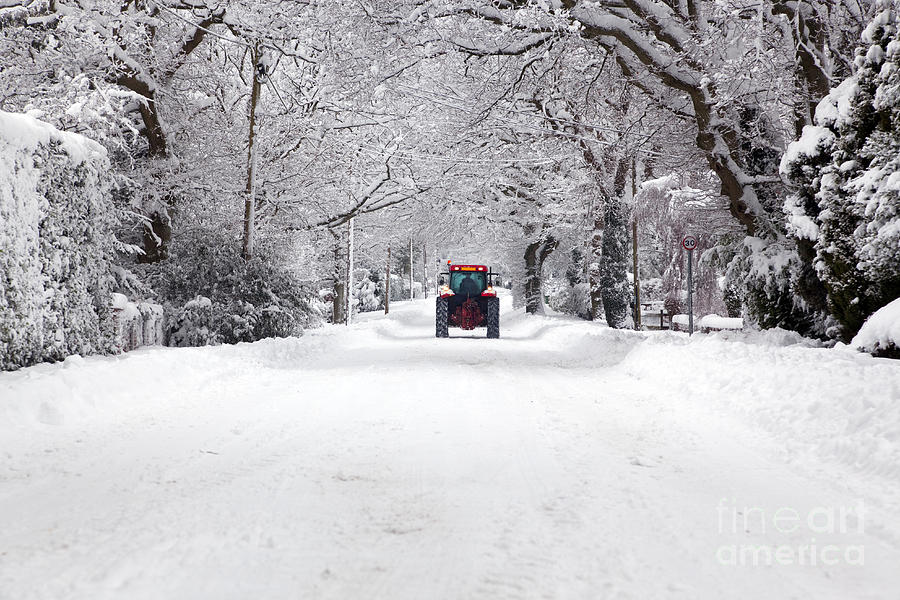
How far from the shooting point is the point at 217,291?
1498 centimetres

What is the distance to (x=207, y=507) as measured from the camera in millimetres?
3553

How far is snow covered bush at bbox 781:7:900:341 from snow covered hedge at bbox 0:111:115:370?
9.54 m

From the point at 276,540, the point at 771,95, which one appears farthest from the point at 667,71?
the point at 276,540

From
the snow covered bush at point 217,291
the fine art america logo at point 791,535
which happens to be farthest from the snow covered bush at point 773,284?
the snow covered bush at point 217,291

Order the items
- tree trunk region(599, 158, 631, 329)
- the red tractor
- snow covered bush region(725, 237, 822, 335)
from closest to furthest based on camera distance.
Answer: snow covered bush region(725, 237, 822, 335), tree trunk region(599, 158, 631, 329), the red tractor

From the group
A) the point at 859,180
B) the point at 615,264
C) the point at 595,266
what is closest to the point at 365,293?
the point at 595,266

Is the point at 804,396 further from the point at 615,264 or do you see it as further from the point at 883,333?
the point at 615,264

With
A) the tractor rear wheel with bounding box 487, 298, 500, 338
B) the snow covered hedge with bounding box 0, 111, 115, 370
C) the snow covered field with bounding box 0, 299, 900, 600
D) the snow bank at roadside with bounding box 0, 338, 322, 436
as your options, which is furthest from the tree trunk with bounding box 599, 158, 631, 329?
the snow covered hedge with bounding box 0, 111, 115, 370

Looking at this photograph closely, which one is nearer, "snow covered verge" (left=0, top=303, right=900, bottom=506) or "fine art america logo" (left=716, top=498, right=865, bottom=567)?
"fine art america logo" (left=716, top=498, right=865, bottom=567)

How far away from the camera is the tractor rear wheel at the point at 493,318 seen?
20.5 m

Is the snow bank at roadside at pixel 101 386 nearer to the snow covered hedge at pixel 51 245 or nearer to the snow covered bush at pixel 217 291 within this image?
the snow covered hedge at pixel 51 245

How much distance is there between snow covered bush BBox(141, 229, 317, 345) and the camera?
47.4ft

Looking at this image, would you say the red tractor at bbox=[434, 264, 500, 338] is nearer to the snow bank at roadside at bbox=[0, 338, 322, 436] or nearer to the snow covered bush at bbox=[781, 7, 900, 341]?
the snow bank at roadside at bbox=[0, 338, 322, 436]

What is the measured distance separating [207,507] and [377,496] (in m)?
0.95
